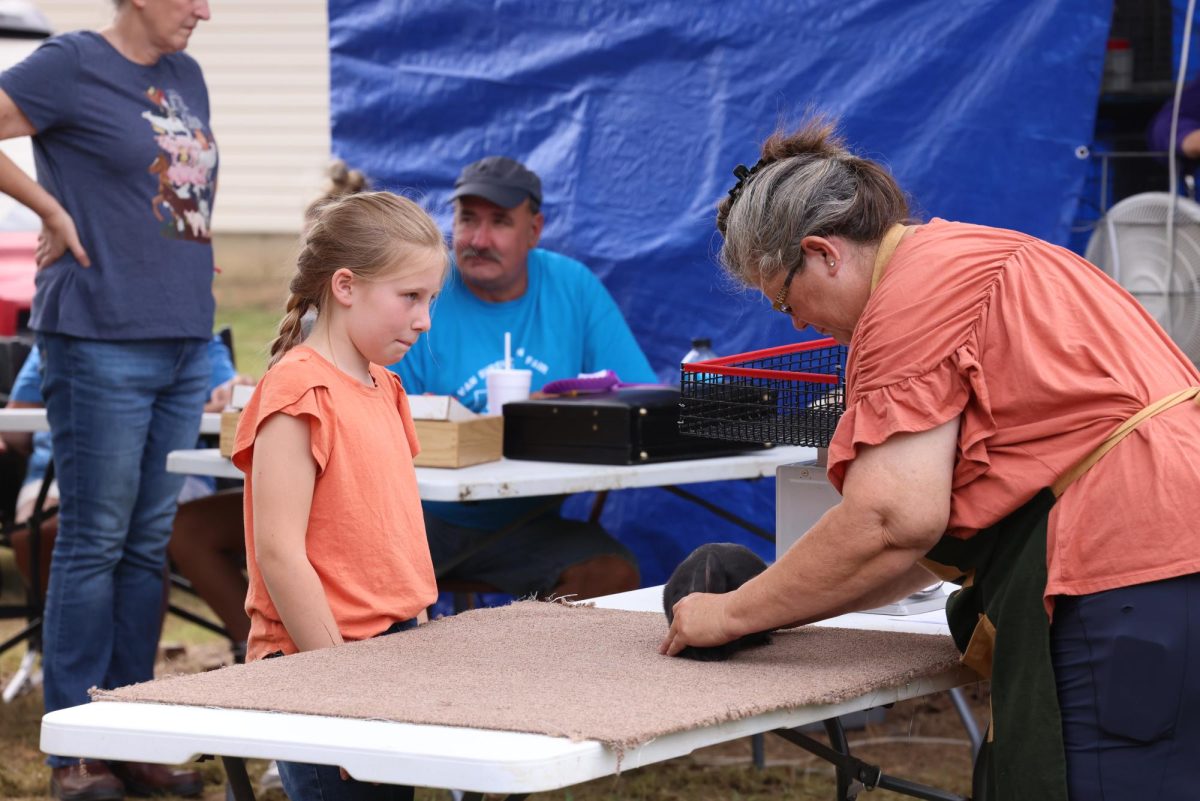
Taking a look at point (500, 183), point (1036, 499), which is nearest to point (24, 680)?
point (500, 183)

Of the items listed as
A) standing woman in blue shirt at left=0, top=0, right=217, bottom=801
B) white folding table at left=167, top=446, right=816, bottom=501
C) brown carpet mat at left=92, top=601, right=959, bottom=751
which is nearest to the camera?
brown carpet mat at left=92, top=601, right=959, bottom=751

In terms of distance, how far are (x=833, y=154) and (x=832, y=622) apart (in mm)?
741

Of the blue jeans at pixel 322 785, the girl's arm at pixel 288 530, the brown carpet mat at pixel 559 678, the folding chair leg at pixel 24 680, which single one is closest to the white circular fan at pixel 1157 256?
the brown carpet mat at pixel 559 678

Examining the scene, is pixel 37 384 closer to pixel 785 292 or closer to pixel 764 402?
pixel 764 402

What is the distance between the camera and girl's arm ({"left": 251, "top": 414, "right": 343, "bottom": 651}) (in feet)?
6.82

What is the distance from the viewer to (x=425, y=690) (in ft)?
5.82

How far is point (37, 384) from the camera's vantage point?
4.50 metres

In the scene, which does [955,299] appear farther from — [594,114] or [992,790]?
[594,114]

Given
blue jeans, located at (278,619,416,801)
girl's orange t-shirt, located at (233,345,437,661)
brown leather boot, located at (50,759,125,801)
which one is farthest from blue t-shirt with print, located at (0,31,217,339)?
blue jeans, located at (278,619,416,801)

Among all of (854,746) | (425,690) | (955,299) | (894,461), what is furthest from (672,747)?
(854,746)

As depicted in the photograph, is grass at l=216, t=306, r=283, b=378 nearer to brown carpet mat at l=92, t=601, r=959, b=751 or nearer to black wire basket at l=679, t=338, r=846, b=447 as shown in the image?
black wire basket at l=679, t=338, r=846, b=447

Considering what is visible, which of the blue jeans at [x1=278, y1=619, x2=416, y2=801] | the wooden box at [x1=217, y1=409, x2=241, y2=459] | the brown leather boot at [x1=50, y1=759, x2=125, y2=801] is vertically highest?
the wooden box at [x1=217, y1=409, x2=241, y2=459]

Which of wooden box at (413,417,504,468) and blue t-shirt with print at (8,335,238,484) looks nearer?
wooden box at (413,417,504,468)

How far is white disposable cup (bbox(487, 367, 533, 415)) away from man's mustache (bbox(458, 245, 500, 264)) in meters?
0.52
